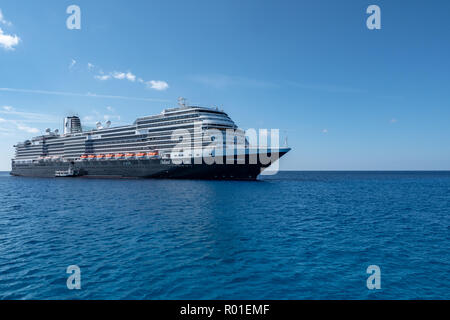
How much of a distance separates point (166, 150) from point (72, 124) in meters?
62.8

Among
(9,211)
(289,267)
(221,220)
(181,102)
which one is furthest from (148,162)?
(289,267)

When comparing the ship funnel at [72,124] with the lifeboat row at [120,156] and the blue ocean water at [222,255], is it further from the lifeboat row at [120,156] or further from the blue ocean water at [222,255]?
the blue ocean water at [222,255]

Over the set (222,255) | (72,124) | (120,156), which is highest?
(72,124)

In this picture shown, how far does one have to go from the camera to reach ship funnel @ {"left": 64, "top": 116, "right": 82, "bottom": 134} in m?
105

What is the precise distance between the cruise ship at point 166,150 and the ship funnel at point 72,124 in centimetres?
535

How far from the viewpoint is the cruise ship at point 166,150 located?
58.2 metres

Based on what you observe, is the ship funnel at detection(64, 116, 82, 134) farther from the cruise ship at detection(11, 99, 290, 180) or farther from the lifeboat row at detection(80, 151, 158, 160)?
the lifeboat row at detection(80, 151, 158, 160)

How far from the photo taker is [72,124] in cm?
10569

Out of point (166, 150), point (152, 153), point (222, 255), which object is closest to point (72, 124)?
point (152, 153)

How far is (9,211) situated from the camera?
1096 inches

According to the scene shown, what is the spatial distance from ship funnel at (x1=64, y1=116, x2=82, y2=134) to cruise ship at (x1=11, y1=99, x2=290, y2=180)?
5.35 m

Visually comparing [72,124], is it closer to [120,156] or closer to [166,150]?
[120,156]

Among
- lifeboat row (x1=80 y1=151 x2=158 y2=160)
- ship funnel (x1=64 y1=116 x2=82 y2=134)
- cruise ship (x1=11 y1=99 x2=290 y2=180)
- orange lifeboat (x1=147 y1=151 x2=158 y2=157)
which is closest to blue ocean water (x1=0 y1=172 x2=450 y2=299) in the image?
cruise ship (x1=11 y1=99 x2=290 y2=180)

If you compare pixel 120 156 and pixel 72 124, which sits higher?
pixel 72 124
